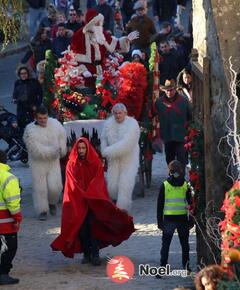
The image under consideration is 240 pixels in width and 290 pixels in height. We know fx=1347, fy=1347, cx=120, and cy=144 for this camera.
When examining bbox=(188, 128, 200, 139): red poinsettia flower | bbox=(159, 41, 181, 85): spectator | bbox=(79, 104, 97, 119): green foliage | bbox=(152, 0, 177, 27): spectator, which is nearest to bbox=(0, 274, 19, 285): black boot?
bbox=(188, 128, 200, 139): red poinsettia flower

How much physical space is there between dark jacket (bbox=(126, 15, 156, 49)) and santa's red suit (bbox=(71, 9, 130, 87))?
5107 mm

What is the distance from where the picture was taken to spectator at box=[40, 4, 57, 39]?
28.1 metres

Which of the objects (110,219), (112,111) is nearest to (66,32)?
(112,111)

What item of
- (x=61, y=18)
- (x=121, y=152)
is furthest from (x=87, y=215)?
(x=61, y=18)

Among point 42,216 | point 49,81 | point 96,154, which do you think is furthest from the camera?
point 49,81

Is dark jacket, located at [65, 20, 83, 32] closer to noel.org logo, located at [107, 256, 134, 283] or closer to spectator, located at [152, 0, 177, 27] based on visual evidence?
spectator, located at [152, 0, 177, 27]

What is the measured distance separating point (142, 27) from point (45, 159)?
8.33 meters

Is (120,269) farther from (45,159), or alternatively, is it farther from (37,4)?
Result: (37,4)

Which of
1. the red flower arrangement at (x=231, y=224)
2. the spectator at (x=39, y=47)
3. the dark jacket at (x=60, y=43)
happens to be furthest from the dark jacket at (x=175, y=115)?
the red flower arrangement at (x=231, y=224)

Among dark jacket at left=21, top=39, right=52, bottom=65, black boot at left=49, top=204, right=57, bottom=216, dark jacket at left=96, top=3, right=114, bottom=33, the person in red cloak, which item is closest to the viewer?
the person in red cloak

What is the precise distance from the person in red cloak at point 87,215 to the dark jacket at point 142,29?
10557 mm

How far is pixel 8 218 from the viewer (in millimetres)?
15984

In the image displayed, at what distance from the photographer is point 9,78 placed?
32469 mm

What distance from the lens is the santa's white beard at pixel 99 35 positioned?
73.1 feet
